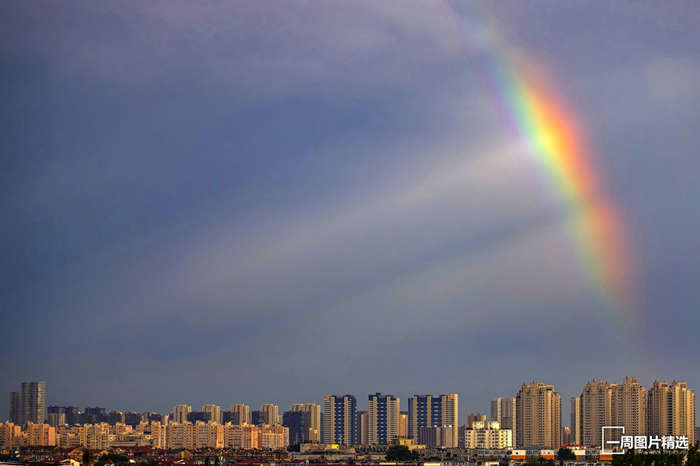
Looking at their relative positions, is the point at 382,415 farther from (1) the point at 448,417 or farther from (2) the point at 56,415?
(2) the point at 56,415

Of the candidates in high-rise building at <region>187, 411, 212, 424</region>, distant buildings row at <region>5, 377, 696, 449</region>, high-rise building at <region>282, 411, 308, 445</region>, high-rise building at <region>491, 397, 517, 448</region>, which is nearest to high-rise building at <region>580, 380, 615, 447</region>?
distant buildings row at <region>5, 377, 696, 449</region>

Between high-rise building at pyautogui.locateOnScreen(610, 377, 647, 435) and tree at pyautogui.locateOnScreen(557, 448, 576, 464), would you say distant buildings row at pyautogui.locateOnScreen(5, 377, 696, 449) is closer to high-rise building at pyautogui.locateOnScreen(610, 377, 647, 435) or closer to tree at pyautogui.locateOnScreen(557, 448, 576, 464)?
high-rise building at pyautogui.locateOnScreen(610, 377, 647, 435)

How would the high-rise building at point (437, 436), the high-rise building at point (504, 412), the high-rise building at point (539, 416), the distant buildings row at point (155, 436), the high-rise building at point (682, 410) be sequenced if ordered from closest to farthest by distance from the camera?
the high-rise building at point (682, 410) → the high-rise building at point (539, 416) → the distant buildings row at point (155, 436) → the high-rise building at point (504, 412) → the high-rise building at point (437, 436)

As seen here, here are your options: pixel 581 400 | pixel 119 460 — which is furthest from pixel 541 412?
pixel 119 460

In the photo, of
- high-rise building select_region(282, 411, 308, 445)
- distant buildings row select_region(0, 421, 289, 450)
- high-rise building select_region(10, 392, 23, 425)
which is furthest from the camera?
high-rise building select_region(282, 411, 308, 445)

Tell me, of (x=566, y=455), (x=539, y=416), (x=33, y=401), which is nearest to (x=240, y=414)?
(x=33, y=401)

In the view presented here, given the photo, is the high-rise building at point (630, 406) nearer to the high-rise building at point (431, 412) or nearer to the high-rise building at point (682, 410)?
the high-rise building at point (682, 410)

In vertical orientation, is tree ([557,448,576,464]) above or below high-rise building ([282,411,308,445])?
above

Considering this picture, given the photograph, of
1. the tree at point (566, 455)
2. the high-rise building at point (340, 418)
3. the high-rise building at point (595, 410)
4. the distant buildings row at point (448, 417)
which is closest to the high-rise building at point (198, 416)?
the distant buildings row at point (448, 417)
